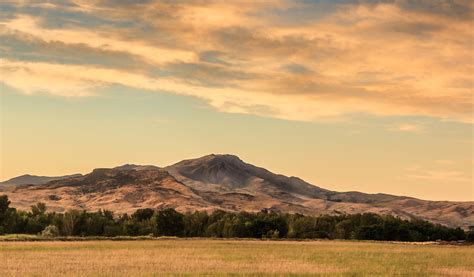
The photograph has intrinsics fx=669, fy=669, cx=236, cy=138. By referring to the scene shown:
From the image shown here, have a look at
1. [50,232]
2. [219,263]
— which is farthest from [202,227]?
[219,263]

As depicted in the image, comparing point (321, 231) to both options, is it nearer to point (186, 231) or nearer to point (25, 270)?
point (186, 231)

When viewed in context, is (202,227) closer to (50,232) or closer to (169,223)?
(169,223)

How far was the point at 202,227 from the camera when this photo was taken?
123 metres

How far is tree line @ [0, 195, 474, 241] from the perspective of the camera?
371 ft

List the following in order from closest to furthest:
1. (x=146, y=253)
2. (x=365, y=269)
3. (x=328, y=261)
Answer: (x=365, y=269), (x=328, y=261), (x=146, y=253)

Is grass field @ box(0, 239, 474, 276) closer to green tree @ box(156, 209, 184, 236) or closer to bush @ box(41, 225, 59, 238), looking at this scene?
bush @ box(41, 225, 59, 238)

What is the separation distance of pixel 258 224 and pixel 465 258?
53.1 meters

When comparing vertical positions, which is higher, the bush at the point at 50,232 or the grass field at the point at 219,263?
the bush at the point at 50,232

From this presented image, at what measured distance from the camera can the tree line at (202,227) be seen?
113062mm

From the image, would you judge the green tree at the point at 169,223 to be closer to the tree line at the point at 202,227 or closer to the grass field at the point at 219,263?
the tree line at the point at 202,227

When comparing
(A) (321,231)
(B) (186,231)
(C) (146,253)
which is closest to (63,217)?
(B) (186,231)

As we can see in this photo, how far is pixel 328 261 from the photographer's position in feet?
187

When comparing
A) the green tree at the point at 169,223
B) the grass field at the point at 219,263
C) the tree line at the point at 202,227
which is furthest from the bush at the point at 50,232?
the grass field at the point at 219,263

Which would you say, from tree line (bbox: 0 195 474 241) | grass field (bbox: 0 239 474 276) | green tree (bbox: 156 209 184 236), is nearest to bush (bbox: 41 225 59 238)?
tree line (bbox: 0 195 474 241)
